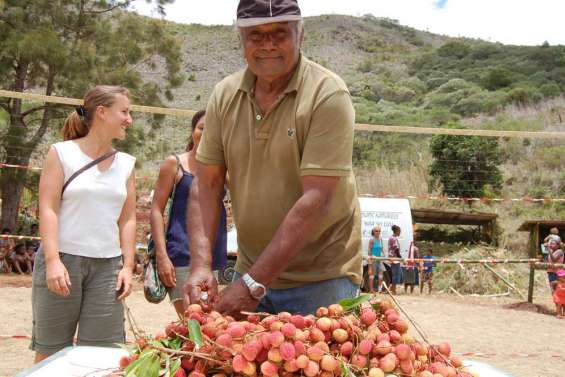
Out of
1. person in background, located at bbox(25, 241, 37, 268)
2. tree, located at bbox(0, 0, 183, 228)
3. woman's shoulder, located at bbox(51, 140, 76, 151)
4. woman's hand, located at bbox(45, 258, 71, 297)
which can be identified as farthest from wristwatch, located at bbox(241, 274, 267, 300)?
tree, located at bbox(0, 0, 183, 228)

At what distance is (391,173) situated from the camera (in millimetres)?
18984

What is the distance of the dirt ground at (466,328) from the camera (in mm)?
5992

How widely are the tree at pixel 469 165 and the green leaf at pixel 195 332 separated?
55.5 feet

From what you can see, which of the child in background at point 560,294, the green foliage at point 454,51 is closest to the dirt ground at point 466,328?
the child in background at point 560,294

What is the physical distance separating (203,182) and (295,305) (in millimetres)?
512

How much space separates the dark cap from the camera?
1.94 m

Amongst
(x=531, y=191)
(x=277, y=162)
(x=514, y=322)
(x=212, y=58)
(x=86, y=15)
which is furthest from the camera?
(x=212, y=58)

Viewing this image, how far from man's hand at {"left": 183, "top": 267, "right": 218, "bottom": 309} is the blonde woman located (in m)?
1.07

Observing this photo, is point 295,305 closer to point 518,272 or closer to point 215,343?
point 215,343

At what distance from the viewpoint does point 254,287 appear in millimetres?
1853

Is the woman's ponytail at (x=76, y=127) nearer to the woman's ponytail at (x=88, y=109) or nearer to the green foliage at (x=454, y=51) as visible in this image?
the woman's ponytail at (x=88, y=109)

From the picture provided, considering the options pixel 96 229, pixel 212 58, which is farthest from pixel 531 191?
pixel 212 58

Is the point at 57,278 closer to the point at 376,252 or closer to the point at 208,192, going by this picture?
the point at 208,192

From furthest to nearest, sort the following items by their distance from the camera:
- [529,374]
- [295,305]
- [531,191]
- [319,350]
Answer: [531,191]
[529,374]
[295,305]
[319,350]
